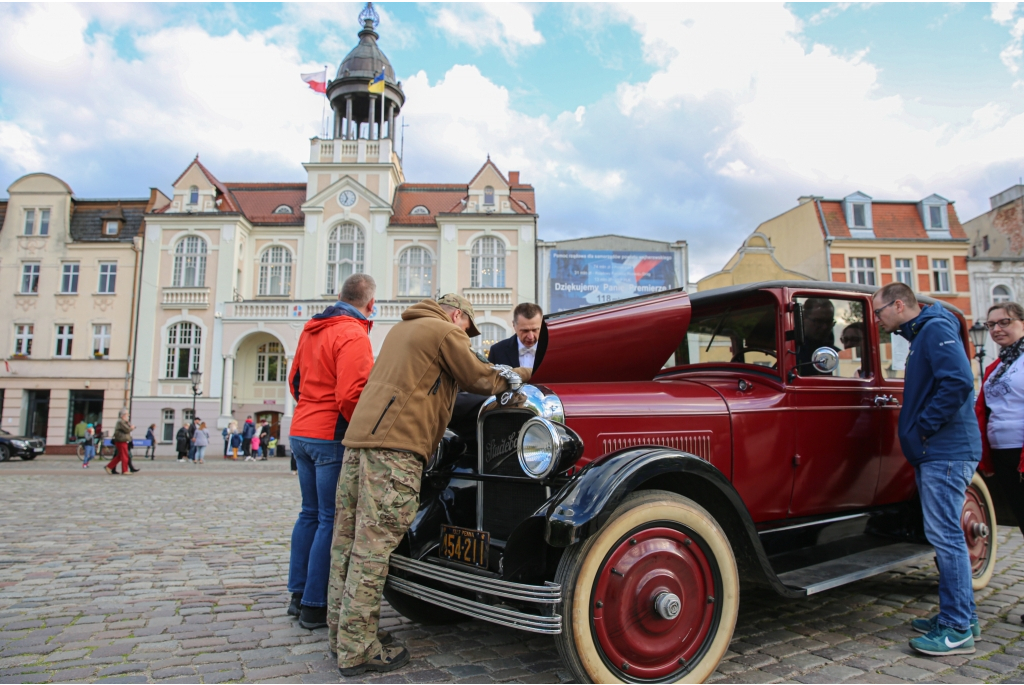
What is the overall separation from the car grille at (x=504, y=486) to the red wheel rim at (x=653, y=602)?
1.68 ft

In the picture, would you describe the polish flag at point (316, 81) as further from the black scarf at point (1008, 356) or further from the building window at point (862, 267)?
the black scarf at point (1008, 356)

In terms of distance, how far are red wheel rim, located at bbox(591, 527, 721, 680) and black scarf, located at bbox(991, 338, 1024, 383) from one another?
8.76ft

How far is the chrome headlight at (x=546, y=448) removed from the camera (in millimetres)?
2838

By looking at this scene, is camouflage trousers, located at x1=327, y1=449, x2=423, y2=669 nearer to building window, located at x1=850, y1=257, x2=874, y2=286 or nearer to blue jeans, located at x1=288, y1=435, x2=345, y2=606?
blue jeans, located at x1=288, y1=435, x2=345, y2=606

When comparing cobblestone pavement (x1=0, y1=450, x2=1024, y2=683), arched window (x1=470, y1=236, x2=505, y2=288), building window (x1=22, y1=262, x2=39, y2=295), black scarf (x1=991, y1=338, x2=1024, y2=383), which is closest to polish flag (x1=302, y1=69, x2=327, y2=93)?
arched window (x1=470, y1=236, x2=505, y2=288)

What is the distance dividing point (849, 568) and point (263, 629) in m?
3.36

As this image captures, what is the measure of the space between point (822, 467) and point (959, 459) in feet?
2.28

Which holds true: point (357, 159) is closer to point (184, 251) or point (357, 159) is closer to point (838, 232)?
point (184, 251)

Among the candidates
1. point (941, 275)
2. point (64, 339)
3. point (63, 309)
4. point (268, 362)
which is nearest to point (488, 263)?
point (268, 362)

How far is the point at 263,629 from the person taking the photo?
3.64m

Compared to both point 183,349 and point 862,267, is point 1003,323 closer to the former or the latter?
point 862,267

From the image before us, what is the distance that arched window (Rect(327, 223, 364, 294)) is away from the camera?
29391mm

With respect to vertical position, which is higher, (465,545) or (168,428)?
(465,545)

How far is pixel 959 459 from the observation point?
11.5 feet
